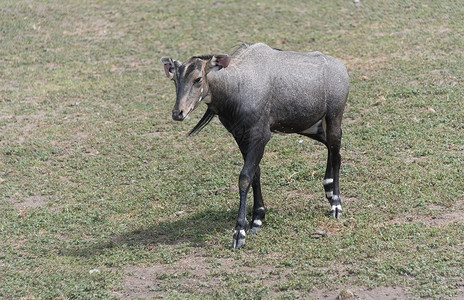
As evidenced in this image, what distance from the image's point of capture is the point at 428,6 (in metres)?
20.2

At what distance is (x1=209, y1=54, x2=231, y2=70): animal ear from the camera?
30.2 ft

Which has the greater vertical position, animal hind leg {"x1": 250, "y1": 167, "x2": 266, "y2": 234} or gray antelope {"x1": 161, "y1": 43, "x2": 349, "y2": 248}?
gray antelope {"x1": 161, "y1": 43, "x2": 349, "y2": 248}

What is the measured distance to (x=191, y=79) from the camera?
901 cm

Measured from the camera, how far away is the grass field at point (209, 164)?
8570mm

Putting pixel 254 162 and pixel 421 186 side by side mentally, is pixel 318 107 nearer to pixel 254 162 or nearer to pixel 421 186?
pixel 254 162

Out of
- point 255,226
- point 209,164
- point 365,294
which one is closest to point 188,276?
point 255,226

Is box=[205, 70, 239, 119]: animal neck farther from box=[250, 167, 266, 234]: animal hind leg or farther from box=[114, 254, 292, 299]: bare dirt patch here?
box=[114, 254, 292, 299]: bare dirt patch

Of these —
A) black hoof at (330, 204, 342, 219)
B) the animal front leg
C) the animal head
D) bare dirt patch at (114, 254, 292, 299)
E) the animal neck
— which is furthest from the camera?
black hoof at (330, 204, 342, 219)

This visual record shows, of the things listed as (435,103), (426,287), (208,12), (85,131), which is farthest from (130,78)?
(426,287)

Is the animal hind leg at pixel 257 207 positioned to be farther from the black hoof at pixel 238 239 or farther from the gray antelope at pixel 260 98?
the black hoof at pixel 238 239

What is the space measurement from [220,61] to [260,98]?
2.38 ft

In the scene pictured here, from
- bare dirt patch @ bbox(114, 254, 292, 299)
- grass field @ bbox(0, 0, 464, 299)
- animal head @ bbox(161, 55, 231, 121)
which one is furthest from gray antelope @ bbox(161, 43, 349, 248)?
grass field @ bbox(0, 0, 464, 299)

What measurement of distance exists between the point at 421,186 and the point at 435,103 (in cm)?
370

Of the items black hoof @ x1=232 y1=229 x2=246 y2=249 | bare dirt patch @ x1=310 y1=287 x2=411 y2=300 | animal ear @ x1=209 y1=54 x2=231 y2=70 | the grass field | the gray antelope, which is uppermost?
animal ear @ x1=209 y1=54 x2=231 y2=70
